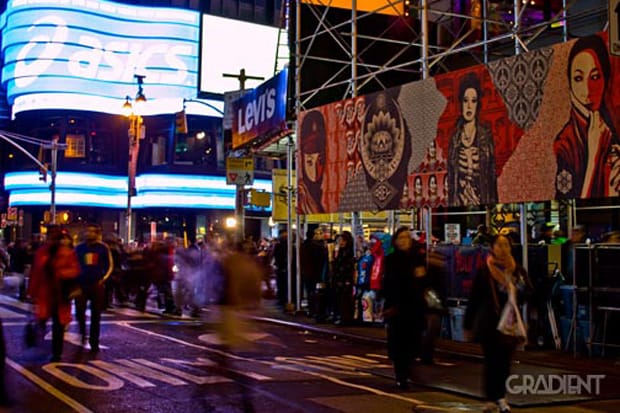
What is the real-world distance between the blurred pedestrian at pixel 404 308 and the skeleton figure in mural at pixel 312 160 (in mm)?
9243

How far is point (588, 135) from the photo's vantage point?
12266 mm

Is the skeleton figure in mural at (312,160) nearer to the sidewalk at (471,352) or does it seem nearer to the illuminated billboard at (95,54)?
the sidewalk at (471,352)

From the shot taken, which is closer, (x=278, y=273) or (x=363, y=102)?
(x=363, y=102)

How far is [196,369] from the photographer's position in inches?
408

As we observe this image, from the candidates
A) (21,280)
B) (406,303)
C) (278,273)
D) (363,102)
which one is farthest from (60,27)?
(406,303)

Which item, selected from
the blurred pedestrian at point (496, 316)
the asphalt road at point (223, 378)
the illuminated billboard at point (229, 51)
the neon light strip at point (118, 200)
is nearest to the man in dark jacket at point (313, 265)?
the asphalt road at point (223, 378)

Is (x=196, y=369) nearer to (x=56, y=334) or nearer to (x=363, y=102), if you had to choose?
(x=56, y=334)

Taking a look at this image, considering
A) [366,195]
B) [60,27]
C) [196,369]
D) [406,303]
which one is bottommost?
[196,369]

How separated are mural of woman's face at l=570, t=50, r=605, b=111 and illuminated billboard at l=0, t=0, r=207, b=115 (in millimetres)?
38123

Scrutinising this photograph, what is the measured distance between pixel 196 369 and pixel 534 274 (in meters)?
6.40

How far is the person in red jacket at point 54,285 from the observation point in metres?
10.8

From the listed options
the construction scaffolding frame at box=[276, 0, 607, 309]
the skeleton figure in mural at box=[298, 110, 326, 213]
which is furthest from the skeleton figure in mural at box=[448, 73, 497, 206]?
the skeleton figure in mural at box=[298, 110, 326, 213]

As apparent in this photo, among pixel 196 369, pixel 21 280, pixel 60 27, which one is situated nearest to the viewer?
pixel 196 369

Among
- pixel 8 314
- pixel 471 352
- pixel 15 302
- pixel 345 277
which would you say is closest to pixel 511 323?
pixel 471 352
